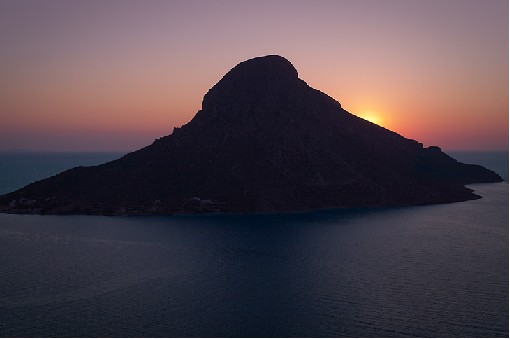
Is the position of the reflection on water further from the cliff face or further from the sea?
the cliff face

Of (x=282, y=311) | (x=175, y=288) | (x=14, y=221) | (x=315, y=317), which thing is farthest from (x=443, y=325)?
(x=14, y=221)

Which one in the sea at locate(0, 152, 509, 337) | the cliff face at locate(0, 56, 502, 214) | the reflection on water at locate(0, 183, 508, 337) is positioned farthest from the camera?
the cliff face at locate(0, 56, 502, 214)

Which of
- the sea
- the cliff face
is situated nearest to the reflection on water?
the sea

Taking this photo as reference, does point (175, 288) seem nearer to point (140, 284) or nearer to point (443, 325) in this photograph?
point (140, 284)

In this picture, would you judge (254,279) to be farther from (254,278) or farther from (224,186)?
(224,186)

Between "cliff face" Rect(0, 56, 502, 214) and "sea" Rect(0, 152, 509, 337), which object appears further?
"cliff face" Rect(0, 56, 502, 214)

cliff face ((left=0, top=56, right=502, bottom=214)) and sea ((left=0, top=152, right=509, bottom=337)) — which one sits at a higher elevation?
cliff face ((left=0, top=56, right=502, bottom=214))

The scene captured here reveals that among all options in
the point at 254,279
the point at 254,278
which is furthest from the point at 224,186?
the point at 254,279

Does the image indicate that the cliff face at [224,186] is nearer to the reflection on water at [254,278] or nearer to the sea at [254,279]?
the sea at [254,279]
